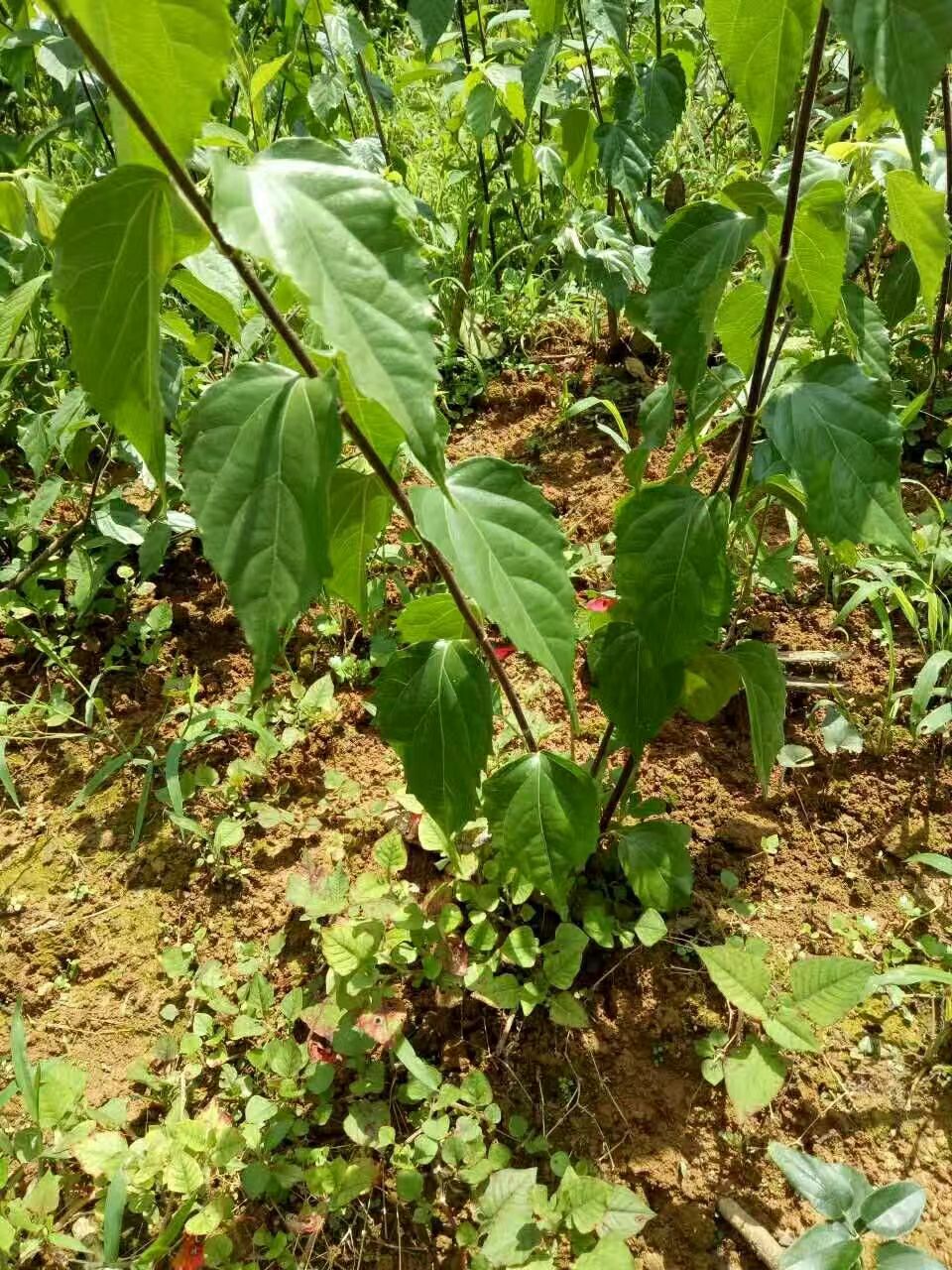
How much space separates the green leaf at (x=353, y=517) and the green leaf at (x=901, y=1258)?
121 centimetres

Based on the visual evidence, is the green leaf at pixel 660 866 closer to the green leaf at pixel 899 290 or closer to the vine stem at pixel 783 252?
the vine stem at pixel 783 252

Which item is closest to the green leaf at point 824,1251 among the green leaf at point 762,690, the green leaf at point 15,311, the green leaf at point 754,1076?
the green leaf at point 754,1076

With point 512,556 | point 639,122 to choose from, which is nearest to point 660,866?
point 512,556

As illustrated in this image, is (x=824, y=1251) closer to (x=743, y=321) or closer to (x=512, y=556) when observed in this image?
(x=512, y=556)

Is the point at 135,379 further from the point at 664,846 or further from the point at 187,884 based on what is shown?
the point at 187,884

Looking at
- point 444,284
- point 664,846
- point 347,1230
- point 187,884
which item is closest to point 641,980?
point 664,846

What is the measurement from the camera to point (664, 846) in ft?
5.47

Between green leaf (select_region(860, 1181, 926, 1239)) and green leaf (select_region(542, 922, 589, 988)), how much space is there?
551 mm

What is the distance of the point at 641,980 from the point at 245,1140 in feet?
2.52

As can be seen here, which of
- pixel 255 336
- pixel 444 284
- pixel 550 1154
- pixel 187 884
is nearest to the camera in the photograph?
pixel 550 1154

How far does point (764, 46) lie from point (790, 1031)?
139 cm

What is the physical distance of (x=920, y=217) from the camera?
3.82ft

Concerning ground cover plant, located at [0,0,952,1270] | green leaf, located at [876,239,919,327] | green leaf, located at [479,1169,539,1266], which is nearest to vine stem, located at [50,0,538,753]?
ground cover plant, located at [0,0,952,1270]

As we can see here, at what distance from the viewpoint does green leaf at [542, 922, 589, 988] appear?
5.34ft
